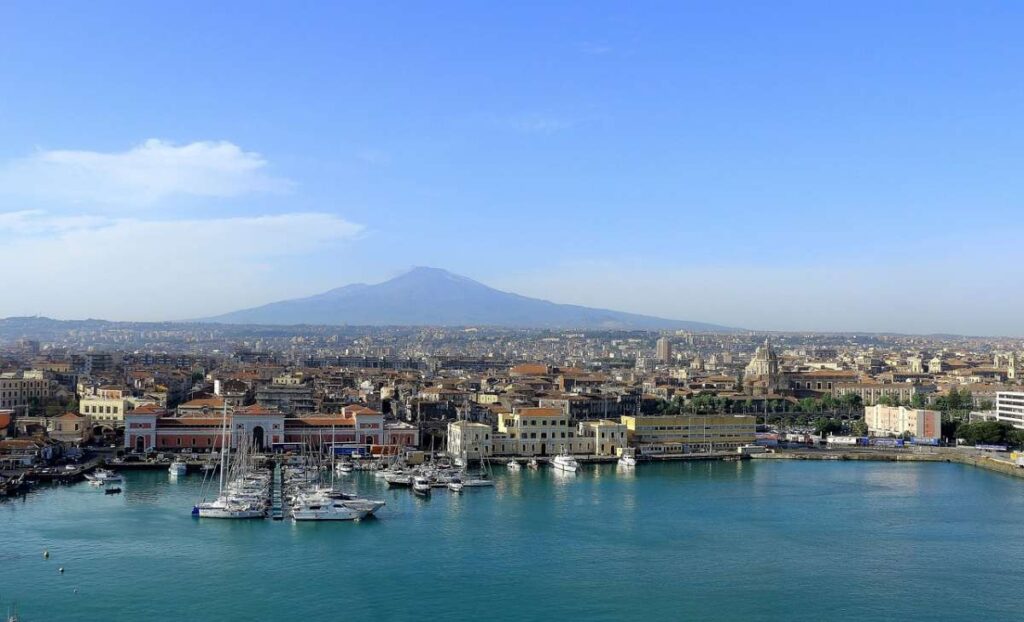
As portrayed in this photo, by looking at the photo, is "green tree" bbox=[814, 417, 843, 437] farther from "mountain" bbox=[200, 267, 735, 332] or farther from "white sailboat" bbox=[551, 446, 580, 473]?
"mountain" bbox=[200, 267, 735, 332]

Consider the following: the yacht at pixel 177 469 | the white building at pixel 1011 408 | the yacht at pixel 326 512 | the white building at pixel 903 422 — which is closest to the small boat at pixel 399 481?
the yacht at pixel 326 512

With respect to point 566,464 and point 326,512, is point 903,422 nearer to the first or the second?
point 566,464

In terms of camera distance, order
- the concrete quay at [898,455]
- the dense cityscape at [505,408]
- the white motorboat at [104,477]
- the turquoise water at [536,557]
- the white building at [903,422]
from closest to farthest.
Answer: the turquoise water at [536,557], the white motorboat at [104,477], the dense cityscape at [505,408], the concrete quay at [898,455], the white building at [903,422]

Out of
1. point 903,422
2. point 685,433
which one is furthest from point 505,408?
point 903,422

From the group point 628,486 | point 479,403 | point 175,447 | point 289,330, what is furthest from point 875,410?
point 289,330

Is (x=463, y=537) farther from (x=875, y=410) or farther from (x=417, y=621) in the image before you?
(x=875, y=410)

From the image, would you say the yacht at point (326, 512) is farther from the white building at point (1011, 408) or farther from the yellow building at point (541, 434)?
the white building at point (1011, 408)
